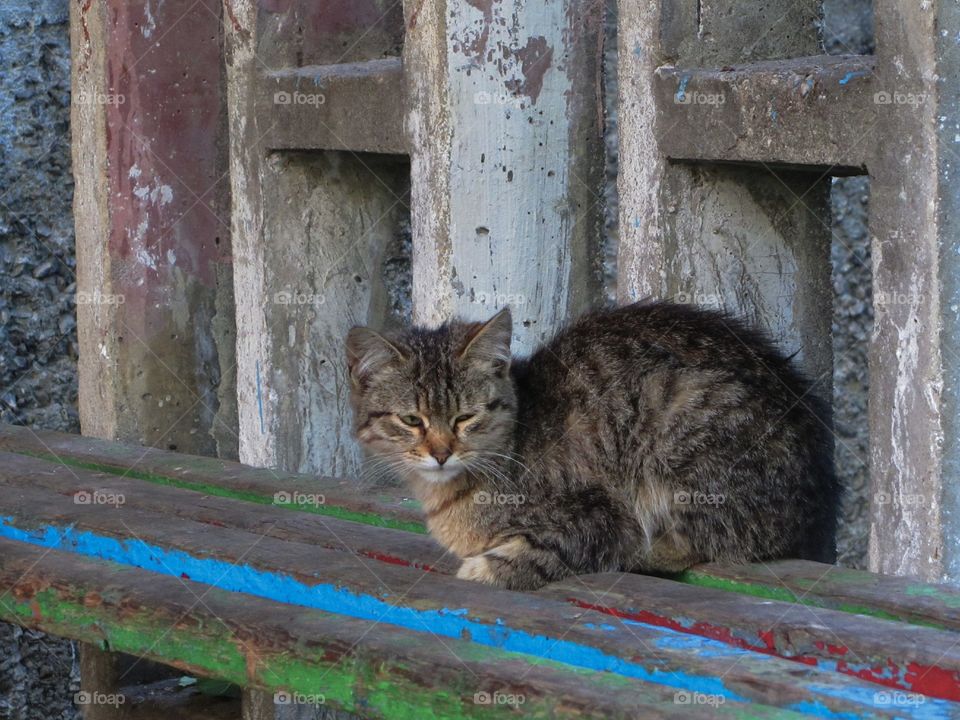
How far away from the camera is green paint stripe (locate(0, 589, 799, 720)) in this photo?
2521mm

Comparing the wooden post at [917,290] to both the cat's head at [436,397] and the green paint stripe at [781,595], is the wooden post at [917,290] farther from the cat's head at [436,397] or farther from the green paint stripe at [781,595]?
the cat's head at [436,397]

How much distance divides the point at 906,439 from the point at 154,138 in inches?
125

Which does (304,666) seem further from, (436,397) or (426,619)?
(436,397)

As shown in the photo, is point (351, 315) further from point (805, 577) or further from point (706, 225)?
point (805, 577)

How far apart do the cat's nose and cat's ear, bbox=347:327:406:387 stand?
11.2 inches

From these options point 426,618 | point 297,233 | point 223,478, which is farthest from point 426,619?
point 297,233

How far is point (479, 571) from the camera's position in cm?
338

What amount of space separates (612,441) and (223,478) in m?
1.34

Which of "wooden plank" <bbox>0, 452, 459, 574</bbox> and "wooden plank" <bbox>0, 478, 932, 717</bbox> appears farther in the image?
"wooden plank" <bbox>0, 452, 459, 574</bbox>

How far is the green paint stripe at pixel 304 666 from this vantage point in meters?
2.52

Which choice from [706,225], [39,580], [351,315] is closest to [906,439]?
[706,225]

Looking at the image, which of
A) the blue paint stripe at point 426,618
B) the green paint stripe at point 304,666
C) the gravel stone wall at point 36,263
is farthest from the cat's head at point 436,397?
the gravel stone wall at point 36,263

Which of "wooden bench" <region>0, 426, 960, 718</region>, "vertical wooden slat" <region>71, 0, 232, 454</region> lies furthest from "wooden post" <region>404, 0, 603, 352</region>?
"vertical wooden slat" <region>71, 0, 232, 454</region>

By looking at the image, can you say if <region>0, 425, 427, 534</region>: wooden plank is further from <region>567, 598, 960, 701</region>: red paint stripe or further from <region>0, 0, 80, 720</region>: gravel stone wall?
<region>567, 598, 960, 701</region>: red paint stripe
